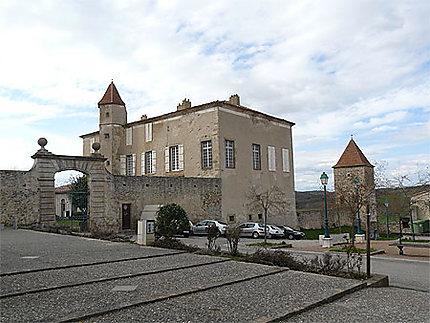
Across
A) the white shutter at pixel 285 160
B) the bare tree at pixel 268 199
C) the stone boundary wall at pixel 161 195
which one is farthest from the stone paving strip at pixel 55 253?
the white shutter at pixel 285 160

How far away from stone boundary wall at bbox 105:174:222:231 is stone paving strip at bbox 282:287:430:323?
1711 centimetres

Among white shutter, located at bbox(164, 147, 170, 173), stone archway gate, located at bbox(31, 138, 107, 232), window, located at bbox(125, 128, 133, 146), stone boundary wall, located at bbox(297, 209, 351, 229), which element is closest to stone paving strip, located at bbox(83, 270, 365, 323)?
stone archway gate, located at bbox(31, 138, 107, 232)

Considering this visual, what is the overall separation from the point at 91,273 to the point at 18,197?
12733 mm

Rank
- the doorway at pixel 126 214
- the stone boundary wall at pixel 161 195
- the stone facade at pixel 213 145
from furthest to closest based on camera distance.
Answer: the stone facade at pixel 213 145 → the doorway at pixel 126 214 → the stone boundary wall at pixel 161 195

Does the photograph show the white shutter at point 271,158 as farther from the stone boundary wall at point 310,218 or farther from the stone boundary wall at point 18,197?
the stone boundary wall at point 18,197

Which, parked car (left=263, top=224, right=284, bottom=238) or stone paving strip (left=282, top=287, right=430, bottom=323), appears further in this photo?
parked car (left=263, top=224, right=284, bottom=238)

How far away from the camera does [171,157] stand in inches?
1159

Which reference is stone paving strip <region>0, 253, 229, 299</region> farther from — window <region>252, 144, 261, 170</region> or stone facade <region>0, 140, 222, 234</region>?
window <region>252, 144, 261, 170</region>

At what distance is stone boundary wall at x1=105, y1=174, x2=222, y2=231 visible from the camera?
22.1 m

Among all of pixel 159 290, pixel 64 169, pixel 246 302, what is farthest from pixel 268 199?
pixel 246 302

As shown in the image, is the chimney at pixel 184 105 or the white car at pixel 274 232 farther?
the chimney at pixel 184 105

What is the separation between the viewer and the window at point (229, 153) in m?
27.8

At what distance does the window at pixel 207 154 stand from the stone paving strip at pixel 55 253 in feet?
48.7

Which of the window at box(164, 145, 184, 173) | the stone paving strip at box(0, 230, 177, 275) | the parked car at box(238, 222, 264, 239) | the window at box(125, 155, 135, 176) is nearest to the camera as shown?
the stone paving strip at box(0, 230, 177, 275)
